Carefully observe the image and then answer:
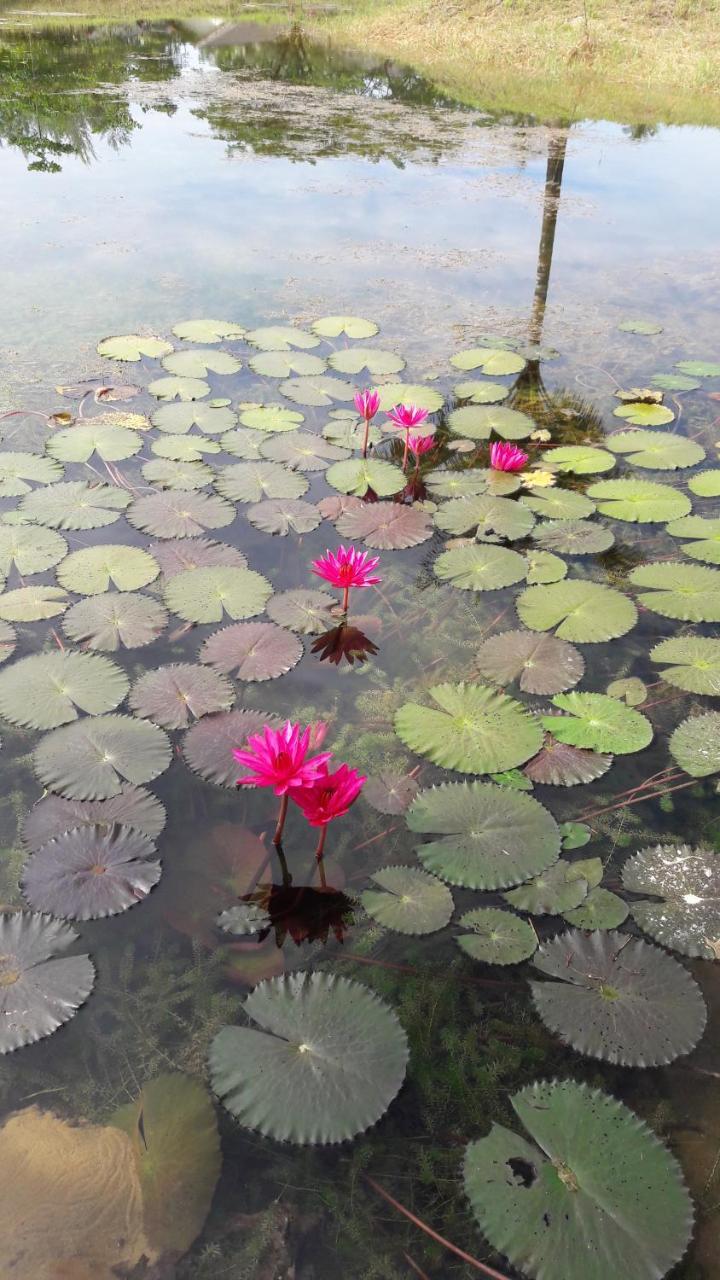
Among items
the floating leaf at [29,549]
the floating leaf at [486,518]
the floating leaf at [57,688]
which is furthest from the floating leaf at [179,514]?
the floating leaf at [486,518]

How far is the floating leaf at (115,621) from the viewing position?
2186 mm

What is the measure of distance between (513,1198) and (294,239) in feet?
18.3

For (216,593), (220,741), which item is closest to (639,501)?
(216,593)

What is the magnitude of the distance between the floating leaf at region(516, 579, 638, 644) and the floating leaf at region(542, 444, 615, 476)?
0.79m

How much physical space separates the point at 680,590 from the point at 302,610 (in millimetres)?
1148

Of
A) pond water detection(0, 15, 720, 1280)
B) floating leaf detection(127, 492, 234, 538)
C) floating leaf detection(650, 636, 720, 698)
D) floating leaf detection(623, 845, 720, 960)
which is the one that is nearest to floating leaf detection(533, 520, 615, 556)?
pond water detection(0, 15, 720, 1280)

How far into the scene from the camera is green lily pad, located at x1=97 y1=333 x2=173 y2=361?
148 inches

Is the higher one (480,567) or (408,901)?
(480,567)

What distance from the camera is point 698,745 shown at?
195 centimetres

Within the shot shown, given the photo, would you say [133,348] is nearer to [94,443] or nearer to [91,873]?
[94,443]

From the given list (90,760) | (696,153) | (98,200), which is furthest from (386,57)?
(90,760)

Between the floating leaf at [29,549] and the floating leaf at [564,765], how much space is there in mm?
1558

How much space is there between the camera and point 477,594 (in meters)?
2.48

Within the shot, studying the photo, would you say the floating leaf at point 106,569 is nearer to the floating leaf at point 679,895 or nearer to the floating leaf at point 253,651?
the floating leaf at point 253,651
